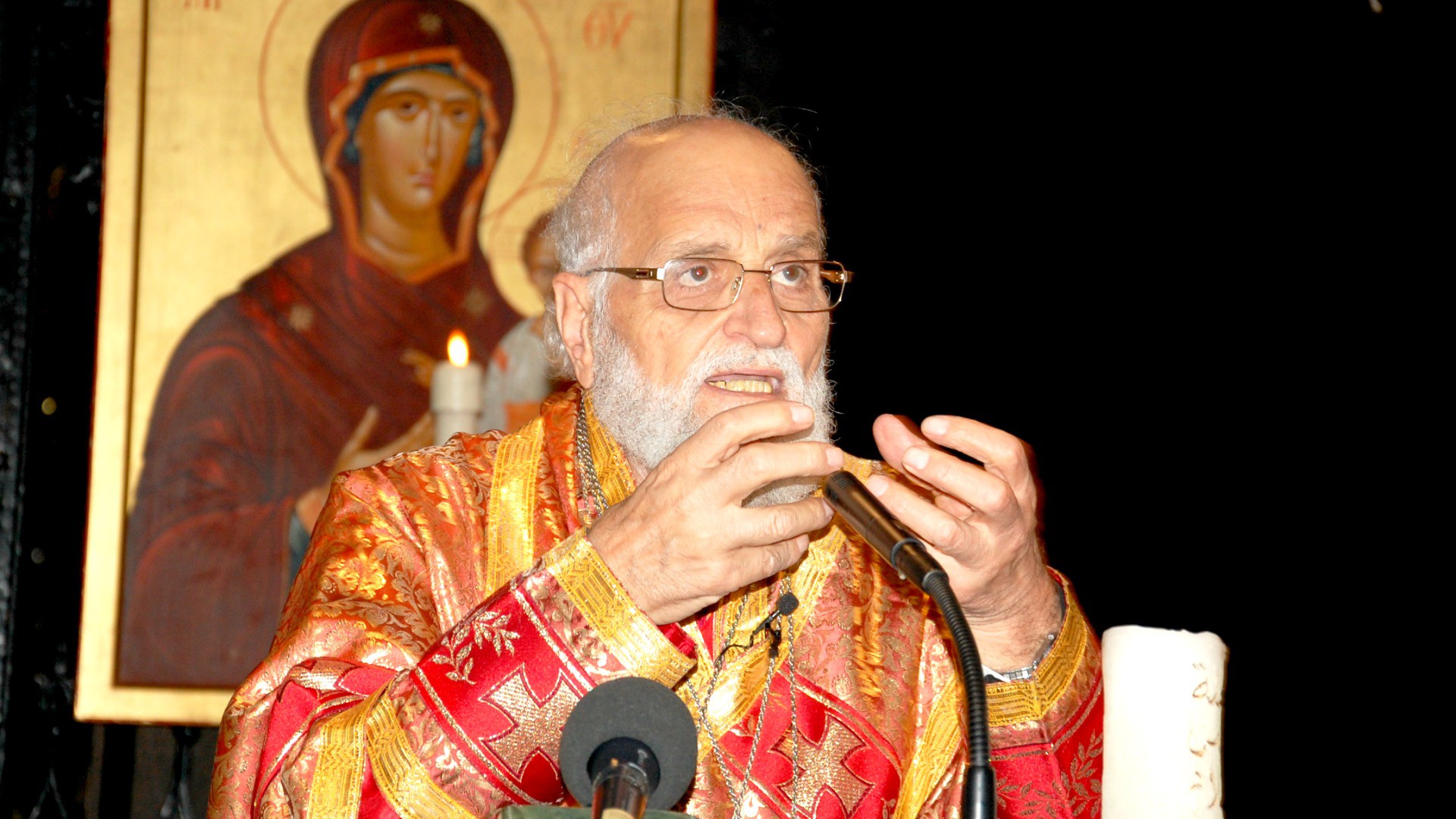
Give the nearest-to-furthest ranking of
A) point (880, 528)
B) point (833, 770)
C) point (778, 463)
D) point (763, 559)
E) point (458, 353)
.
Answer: point (880, 528), point (778, 463), point (763, 559), point (833, 770), point (458, 353)

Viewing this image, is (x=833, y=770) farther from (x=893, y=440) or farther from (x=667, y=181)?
(x=667, y=181)

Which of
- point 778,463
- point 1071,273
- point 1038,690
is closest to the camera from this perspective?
point 778,463

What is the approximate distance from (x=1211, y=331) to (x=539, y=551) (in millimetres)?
1908

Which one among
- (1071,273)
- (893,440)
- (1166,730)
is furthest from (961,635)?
(1071,273)

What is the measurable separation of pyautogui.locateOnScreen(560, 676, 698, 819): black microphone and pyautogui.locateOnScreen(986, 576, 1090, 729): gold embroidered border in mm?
903

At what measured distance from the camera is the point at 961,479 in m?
1.74

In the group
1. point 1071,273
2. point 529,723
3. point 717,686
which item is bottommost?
point 717,686

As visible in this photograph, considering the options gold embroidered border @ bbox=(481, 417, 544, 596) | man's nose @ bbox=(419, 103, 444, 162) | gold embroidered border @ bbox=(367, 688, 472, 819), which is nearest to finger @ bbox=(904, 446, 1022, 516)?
gold embroidered border @ bbox=(367, 688, 472, 819)

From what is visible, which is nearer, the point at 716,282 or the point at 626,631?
the point at 626,631

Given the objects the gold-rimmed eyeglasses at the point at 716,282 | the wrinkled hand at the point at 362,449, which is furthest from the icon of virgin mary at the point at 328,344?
the gold-rimmed eyeglasses at the point at 716,282

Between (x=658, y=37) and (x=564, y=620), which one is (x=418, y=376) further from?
(x=564, y=620)

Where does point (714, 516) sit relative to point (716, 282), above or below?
below

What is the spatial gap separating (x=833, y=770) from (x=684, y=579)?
0.70 m

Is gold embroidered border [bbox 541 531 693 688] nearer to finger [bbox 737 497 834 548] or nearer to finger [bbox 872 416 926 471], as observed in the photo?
finger [bbox 737 497 834 548]
